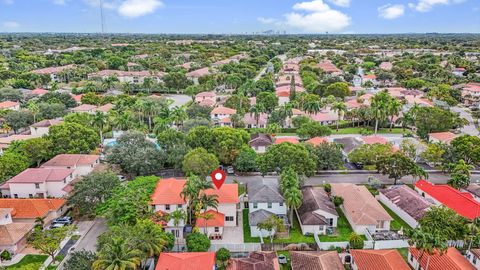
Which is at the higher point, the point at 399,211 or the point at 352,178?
the point at 399,211

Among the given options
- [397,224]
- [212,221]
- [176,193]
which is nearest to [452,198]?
[397,224]

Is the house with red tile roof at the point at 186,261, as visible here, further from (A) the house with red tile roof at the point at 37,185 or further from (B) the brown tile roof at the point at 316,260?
(A) the house with red tile roof at the point at 37,185

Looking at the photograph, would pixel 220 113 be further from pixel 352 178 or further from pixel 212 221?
pixel 212 221

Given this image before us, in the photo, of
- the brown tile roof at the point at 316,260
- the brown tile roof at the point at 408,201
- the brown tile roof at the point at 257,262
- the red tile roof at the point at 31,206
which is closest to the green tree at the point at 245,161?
the brown tile roof at the point at 408,201

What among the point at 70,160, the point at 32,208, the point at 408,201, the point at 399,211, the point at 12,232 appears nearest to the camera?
the point at 12,232

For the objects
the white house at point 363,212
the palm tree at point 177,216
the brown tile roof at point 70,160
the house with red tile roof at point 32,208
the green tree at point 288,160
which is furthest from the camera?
the brown tile roof at point 70,160

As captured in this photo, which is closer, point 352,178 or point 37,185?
point 37,185

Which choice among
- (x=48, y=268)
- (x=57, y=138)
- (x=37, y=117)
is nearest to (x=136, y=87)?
(x=37, y=117)

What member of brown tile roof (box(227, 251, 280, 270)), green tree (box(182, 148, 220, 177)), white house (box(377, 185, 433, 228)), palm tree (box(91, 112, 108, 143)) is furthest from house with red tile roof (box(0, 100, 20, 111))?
white house (box(377, 185, 433, 228))
